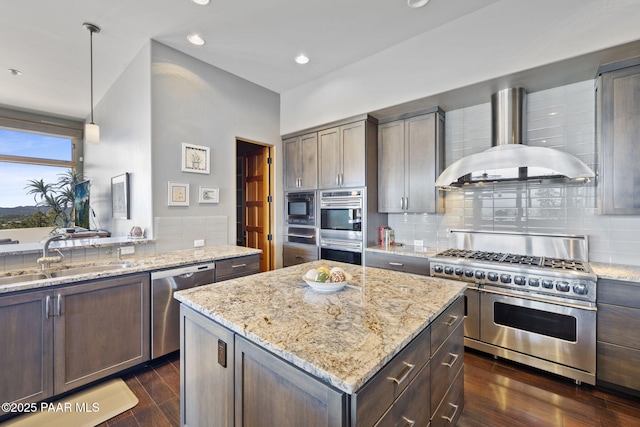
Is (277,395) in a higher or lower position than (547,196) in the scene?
lower

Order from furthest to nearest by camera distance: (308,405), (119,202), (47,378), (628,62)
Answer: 1. (119,202)
2. (628,62)
3. (47,378)
4. (308,405)

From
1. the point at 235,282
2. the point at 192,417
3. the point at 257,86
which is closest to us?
the point at 192,417

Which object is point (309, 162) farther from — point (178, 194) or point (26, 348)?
point (26, 348)

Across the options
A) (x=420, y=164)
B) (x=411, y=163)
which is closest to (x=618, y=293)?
(x=420, y=164)

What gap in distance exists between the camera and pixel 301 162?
13.4 ft

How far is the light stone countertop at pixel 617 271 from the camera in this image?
6.38 feet

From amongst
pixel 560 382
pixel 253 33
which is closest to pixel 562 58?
pixel 560 382

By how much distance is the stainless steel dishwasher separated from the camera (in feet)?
7.85

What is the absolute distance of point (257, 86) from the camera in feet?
13.5

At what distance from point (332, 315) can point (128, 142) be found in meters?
3.66

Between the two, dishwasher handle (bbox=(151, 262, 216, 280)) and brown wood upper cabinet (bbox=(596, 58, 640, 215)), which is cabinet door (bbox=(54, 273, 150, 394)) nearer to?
dishwasher handle (bbox=(151, 262, 216, 280))

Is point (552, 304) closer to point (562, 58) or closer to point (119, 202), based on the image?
point (562, 58)

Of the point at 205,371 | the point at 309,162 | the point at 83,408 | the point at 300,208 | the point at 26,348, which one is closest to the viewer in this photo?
the point at 205,371

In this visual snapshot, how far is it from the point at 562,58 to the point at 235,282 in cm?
299
